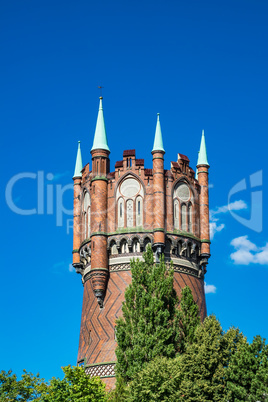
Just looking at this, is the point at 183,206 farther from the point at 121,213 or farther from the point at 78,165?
the point at 78,165

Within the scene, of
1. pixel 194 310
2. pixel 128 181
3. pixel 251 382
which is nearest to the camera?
pixel 251 382

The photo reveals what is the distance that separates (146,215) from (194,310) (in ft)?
23.3

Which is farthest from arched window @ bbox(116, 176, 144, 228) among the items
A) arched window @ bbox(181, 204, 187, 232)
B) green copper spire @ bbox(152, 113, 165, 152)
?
arched window @ bbox(181, 204, 187, 232)

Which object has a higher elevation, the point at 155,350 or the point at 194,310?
the point at 194,310

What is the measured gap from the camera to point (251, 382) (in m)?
44.8

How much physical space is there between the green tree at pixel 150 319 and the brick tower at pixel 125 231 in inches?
93.4

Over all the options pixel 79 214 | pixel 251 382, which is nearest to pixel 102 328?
pixel 79 214

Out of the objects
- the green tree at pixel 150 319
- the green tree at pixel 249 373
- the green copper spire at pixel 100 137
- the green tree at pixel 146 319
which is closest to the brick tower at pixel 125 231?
the green copper spire at pixel 100 137

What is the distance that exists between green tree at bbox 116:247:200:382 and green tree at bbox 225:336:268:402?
5.28m

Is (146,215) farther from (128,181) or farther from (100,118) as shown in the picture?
(100,118)

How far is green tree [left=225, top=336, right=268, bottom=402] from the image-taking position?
145ft

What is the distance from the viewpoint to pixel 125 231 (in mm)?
56719

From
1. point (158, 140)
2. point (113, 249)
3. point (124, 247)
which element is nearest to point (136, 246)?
point (124, 247)

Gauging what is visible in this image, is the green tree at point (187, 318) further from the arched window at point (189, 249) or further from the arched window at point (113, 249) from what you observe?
the arched window at point (113, 249)
